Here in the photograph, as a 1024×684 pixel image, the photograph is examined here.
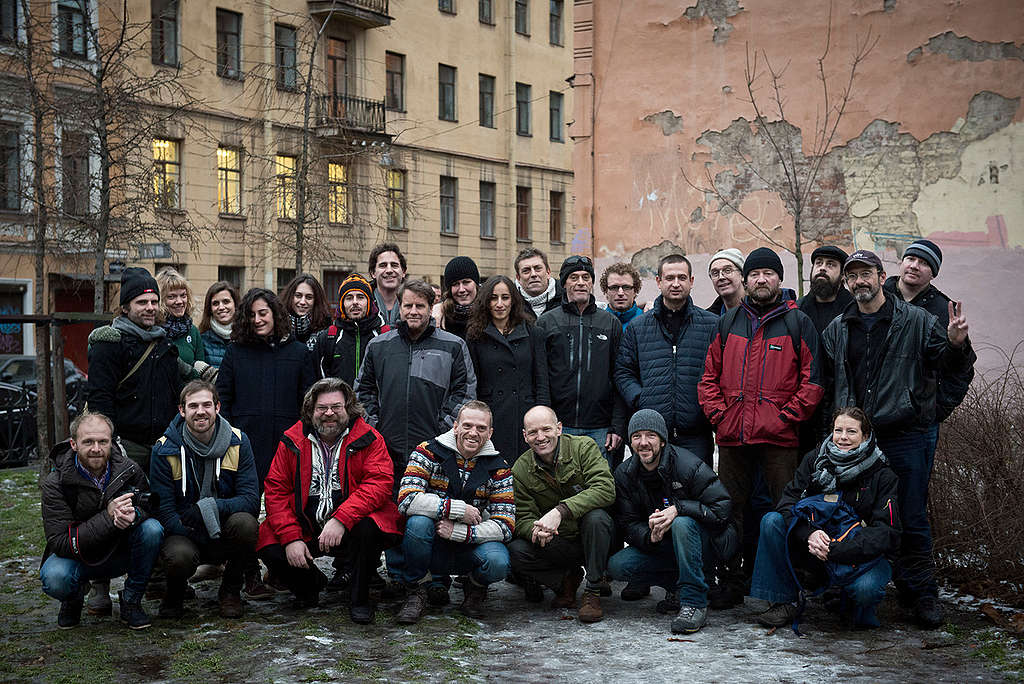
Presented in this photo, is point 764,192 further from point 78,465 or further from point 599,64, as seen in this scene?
point 78,465

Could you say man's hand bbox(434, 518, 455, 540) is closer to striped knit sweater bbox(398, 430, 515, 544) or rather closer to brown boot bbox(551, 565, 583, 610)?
striped knit sweater bbox(398, 430, 515, 544)

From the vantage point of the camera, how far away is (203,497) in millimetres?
6188

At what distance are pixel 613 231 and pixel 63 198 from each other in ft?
24.1

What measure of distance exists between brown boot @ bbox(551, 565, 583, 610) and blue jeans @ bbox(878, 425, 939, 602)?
1.87 meters

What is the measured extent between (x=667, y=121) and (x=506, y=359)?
25.2 feet

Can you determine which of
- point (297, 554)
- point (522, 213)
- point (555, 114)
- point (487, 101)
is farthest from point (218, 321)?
point (555, 114)

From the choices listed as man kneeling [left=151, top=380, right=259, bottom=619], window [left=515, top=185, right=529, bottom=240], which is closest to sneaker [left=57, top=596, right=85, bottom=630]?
man kneeling [left=151, top=380, right=259, bottom=619]

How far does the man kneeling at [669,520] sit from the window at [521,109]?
3126 centimetres

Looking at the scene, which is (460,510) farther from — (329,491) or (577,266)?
(577,266)

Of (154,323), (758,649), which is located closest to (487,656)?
(758,649)

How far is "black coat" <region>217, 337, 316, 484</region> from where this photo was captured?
6684mm

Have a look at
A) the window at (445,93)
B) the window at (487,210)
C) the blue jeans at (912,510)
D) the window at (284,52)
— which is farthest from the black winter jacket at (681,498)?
the window at (487,210)

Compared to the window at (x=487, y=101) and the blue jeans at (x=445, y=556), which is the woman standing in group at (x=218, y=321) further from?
the window at (x=487, y=101)

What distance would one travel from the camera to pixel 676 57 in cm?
1334
